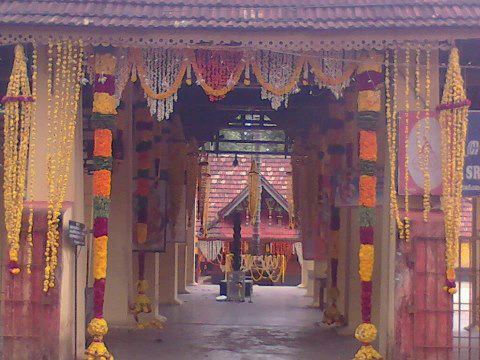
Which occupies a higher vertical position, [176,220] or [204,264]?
[176,220]

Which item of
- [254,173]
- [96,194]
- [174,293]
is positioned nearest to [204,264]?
[254,173]

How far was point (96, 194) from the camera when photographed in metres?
9.61

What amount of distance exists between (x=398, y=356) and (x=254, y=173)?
11.0 m

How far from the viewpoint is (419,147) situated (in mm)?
9469

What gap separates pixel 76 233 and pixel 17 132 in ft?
4.34

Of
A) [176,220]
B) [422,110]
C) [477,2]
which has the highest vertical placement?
[477,2]

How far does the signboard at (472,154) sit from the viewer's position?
9547 millimetres

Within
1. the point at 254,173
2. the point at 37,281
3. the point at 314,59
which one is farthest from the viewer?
the point at 254,173

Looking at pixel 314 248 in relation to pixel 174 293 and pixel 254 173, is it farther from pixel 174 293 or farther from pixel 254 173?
pixel 254 173

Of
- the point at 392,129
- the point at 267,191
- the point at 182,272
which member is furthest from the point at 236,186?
the point at 392,129

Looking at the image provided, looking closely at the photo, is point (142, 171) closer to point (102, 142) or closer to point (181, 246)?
point (102, 142)

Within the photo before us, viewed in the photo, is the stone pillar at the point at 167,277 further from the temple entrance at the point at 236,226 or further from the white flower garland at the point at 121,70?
the white flower garland at the point at 121,70

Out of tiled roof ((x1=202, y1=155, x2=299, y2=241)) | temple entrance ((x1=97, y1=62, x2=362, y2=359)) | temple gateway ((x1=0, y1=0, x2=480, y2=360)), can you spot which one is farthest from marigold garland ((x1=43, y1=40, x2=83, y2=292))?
tiled roof ((x1=202, y1=155, x2=299, y2=241))

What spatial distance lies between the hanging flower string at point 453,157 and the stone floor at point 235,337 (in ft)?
7.70
